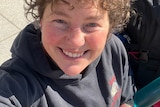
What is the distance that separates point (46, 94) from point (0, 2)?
156 cm

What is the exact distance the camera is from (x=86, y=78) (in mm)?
1328

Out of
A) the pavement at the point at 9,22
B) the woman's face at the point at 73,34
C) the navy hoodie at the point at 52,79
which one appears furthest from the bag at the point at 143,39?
the pavement at the point at 9,22

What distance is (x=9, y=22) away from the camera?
2.46m

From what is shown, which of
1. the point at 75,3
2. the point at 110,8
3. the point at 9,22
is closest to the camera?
the point at 75,3

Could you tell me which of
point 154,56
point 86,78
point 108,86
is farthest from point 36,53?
point 154,56

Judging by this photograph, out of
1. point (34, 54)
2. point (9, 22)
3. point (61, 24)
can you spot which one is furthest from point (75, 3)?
point (9, 22)

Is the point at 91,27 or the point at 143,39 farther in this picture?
the point at 143,39

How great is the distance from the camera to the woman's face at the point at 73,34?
1071 millimetres

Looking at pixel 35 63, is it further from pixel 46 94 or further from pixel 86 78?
pixel 86 78

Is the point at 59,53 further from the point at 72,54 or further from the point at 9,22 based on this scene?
the point at 9,22

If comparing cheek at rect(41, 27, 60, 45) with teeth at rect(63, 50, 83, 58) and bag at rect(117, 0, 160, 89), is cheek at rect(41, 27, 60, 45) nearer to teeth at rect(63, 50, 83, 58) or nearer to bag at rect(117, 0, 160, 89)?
teeth at rect(63, 50, 83, 58)

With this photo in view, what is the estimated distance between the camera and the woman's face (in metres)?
→ 1.07

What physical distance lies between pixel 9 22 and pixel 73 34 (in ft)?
4.83

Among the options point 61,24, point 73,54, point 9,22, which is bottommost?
point 9,22
